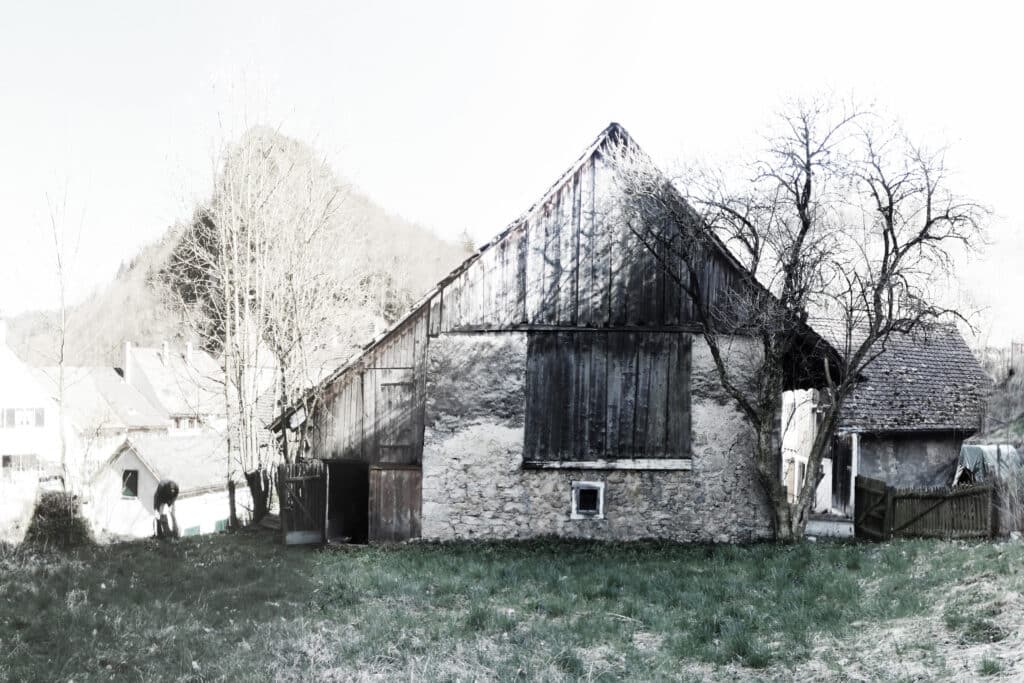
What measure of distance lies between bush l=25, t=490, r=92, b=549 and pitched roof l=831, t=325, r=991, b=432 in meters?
19.1

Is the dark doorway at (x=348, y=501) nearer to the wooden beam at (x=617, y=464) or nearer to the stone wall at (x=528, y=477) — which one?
the stone wall at (x=528, y=477)

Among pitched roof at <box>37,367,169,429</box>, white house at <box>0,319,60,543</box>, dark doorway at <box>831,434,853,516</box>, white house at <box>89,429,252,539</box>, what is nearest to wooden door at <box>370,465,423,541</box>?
dark doorway at <box>831,434,853,516</box>

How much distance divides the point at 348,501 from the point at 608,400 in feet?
24.7

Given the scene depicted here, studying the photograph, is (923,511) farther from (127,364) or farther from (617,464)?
(127,364)

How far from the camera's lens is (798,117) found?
44.2ft

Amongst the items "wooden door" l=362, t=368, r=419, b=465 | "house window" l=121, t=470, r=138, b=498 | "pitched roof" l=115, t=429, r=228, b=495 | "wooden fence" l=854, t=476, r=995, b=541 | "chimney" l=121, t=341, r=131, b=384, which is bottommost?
"house window" l=121, t=470, r=138, b=498

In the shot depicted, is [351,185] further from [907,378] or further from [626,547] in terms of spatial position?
[907,378]

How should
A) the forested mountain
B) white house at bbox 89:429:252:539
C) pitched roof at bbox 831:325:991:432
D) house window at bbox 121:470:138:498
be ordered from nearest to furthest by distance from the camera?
pitched roof at bbox 831:325:991:432
the forested mountain
white house at bbox 89:429:252:539
house window at bbox 121:470:138:498

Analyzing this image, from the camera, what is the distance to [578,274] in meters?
15.0

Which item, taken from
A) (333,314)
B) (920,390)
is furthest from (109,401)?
(920,390)

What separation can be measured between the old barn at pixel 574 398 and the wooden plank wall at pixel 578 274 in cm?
3

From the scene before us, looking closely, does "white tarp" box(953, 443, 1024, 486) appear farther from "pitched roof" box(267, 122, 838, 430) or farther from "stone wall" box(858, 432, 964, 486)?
"pitched roof" box(267, 122, 838, 430)

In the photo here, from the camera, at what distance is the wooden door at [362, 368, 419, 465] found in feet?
50.6

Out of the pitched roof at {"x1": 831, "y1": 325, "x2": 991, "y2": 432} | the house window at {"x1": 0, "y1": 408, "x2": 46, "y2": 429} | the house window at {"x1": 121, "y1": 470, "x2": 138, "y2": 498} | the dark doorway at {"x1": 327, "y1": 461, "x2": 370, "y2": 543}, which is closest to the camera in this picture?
the dark doorway at {"x1": 327, "y1": 461, "x2": 370, "y2": 543}
